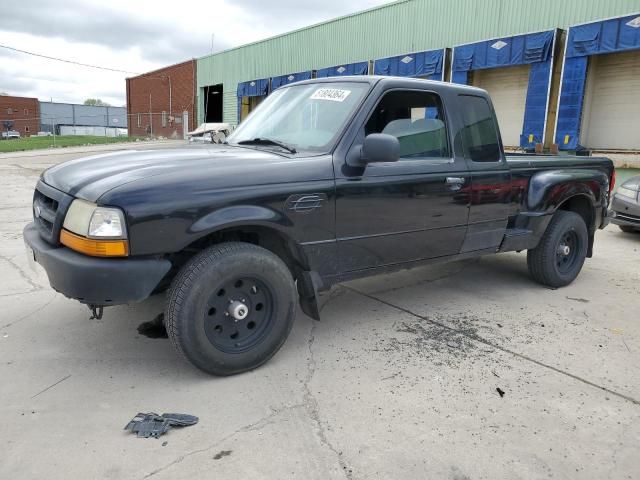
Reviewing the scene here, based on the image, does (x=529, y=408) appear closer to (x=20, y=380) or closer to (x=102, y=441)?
(x=102, y=441)

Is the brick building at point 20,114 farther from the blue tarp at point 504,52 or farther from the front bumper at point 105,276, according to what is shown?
the front bumper at point 105,276

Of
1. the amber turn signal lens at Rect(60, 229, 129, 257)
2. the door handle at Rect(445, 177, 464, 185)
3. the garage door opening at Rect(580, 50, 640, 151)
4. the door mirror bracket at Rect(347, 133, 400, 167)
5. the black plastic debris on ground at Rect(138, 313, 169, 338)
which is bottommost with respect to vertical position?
the black plastic debris on ground at Rect(138, 313, 169, 338)

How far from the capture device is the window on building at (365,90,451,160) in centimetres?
372

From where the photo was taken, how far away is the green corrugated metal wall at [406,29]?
46.2 ft

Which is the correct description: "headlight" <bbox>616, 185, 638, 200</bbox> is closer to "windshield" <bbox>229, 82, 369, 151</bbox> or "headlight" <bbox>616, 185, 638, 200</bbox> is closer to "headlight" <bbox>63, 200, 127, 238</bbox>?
"windshield" <bbox>229, 82, 369, 151</bbox>

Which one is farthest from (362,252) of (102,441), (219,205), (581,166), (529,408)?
(581,166)

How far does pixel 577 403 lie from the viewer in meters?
2.96

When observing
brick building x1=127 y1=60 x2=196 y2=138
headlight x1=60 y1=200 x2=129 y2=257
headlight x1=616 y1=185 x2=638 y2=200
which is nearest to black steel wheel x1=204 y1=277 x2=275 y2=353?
headlight x1=60 y1=200 x2=129 y2=257

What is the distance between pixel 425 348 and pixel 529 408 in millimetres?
898

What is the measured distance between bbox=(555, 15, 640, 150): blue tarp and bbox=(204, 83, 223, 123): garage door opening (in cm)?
2454

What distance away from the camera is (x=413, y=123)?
3.93m

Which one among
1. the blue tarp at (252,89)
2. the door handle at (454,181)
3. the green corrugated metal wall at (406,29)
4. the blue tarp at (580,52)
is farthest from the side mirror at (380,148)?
the blue tarp at (252,89)

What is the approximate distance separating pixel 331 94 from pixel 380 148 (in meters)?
0.82

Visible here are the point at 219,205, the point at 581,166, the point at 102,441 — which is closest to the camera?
the point at 102,441
